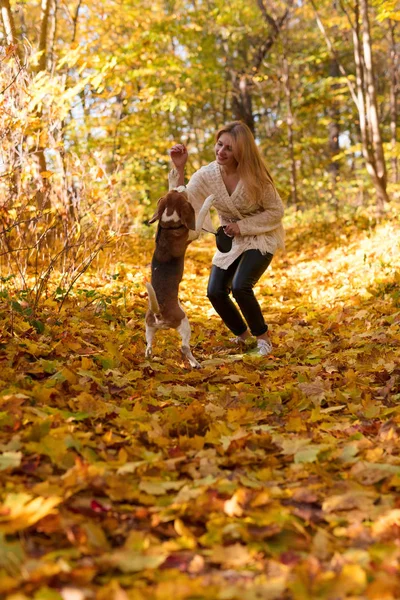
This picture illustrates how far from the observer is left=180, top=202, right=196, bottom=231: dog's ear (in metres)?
4.11

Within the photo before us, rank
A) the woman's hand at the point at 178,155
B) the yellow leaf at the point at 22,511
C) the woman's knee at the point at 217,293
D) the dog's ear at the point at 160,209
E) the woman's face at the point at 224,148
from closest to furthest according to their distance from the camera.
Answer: the yellow leaf at the point at 22,511
the dog's ear at the point at 160,209
the woman's hand at the point at 178,155
the woman's face at the point at 224,148
the woman's knee at the point at 217,293

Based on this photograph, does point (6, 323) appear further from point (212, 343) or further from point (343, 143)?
point (343, 143)

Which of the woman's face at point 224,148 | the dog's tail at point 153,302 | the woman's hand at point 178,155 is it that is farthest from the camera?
the woman's face at point 224,148

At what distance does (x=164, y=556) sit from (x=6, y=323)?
2.98 metres

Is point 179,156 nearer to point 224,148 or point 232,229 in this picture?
point 224,148

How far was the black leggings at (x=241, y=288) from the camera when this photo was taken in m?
5.01

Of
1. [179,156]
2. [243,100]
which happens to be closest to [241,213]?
[179,156]

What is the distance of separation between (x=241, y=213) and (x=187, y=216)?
3.75ft

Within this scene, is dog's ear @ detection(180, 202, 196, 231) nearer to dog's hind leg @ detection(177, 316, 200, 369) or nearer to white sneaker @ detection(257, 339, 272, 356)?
dog's hind leg @ detection(177, 316, 200, 369)

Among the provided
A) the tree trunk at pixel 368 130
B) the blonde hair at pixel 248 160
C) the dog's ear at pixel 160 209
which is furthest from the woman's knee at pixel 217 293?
the tree trunk at pixel 368 130

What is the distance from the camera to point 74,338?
4.39 metres

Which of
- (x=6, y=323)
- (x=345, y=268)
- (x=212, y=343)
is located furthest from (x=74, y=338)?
(x=345, y=268)

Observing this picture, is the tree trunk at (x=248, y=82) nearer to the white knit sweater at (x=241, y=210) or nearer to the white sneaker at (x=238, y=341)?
the white knit sweater at (x=241, y=210)

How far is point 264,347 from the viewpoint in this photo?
5.07m
